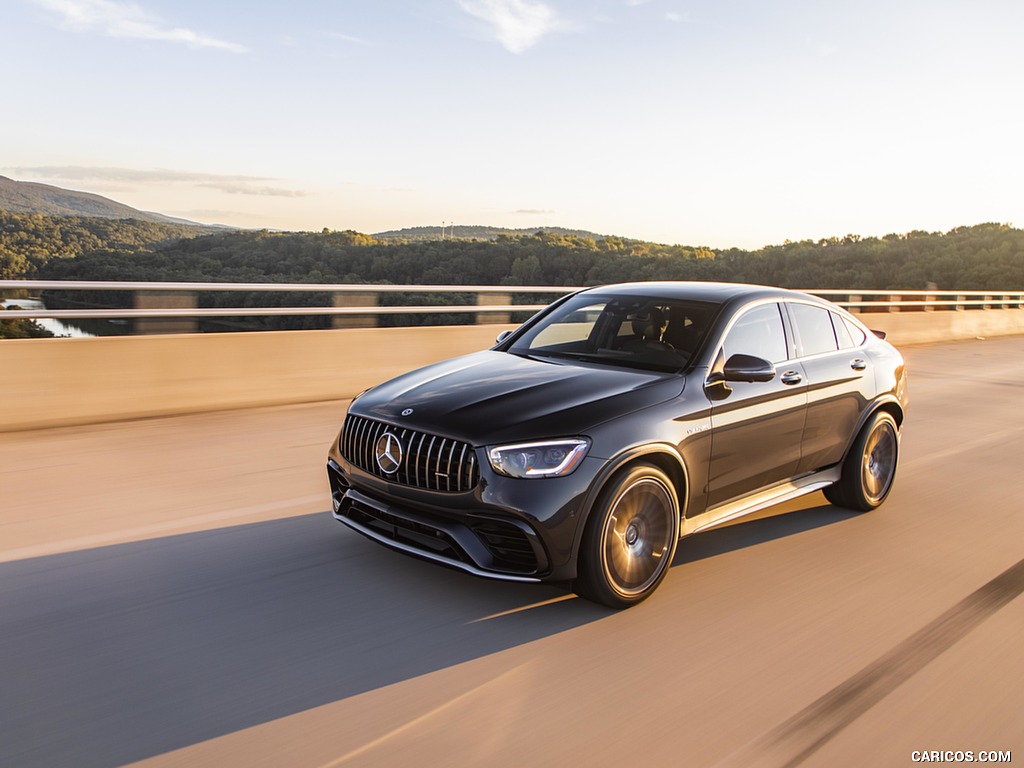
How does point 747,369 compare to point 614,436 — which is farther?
point 747,369

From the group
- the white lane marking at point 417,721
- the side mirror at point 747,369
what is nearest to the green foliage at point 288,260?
the side mirror at point 747,369

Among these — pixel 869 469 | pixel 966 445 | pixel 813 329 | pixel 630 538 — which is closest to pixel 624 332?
pixel 813 329

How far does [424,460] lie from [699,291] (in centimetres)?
238

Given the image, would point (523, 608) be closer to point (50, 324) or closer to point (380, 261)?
point (50, 324)

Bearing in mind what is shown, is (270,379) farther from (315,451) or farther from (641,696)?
(641,696)

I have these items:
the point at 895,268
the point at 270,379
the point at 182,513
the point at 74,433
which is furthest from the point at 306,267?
the point at 895,268

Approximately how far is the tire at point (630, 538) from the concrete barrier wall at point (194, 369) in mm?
5825

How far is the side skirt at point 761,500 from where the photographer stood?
4.93 m

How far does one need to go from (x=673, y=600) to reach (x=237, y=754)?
91.6 inches

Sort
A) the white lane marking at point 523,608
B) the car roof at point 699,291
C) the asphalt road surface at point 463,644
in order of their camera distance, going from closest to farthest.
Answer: the asphalt road surface at point 463,644
the white lane marking at point 523,608
the car roof at point 699,291

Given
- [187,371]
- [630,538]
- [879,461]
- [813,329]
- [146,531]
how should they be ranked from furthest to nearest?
[187,371]
[879,461]
[813,329]
[146,531]
[630,538]

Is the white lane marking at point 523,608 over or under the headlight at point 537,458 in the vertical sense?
under

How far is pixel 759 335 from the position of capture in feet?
18.3

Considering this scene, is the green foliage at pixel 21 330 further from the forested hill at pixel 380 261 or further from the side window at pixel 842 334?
the side window at pixel 842 334
